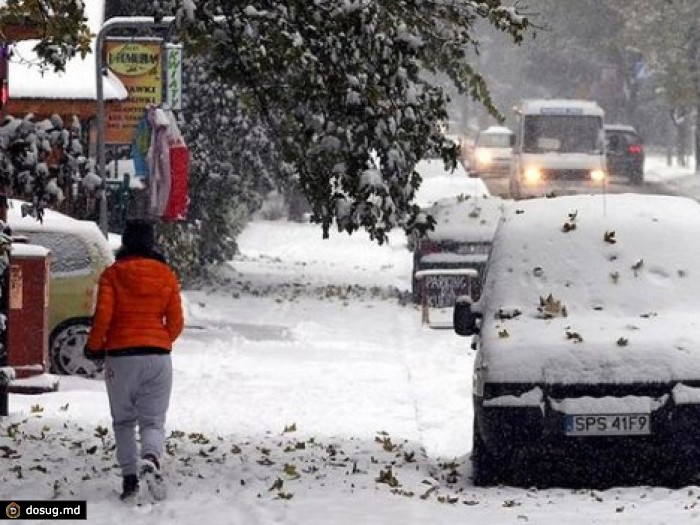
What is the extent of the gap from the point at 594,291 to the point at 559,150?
28.4 m

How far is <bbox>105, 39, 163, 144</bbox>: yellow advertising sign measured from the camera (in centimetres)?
2291

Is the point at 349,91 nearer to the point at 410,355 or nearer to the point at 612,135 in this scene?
the point at 410,355

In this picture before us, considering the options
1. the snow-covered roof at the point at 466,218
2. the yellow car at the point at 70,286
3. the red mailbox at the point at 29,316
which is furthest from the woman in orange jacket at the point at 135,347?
the snow-covered roof at the point at 466,218

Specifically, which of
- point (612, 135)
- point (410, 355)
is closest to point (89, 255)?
point (410, 355)

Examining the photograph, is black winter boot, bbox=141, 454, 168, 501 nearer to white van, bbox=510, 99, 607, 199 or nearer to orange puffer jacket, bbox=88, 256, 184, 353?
orange puffer jacket, bbox=88, 256, 184, 353

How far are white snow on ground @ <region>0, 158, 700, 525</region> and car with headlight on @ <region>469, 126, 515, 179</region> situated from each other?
33726 mm

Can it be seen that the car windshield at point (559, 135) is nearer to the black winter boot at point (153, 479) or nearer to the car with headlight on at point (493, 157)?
the car with headlight on at point (493, 157)

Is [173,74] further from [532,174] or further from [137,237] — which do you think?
[532,174]

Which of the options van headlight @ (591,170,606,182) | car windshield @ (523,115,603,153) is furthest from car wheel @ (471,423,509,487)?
car windshield @ (523,115,603,153)

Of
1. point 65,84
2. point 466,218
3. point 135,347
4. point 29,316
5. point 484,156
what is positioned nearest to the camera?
point 135,347

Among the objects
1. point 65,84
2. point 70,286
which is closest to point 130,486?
point 70,286

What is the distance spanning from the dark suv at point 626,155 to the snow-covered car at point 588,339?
4244 cm

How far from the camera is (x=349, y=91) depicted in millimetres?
10078

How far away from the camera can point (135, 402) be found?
938 centimetres
